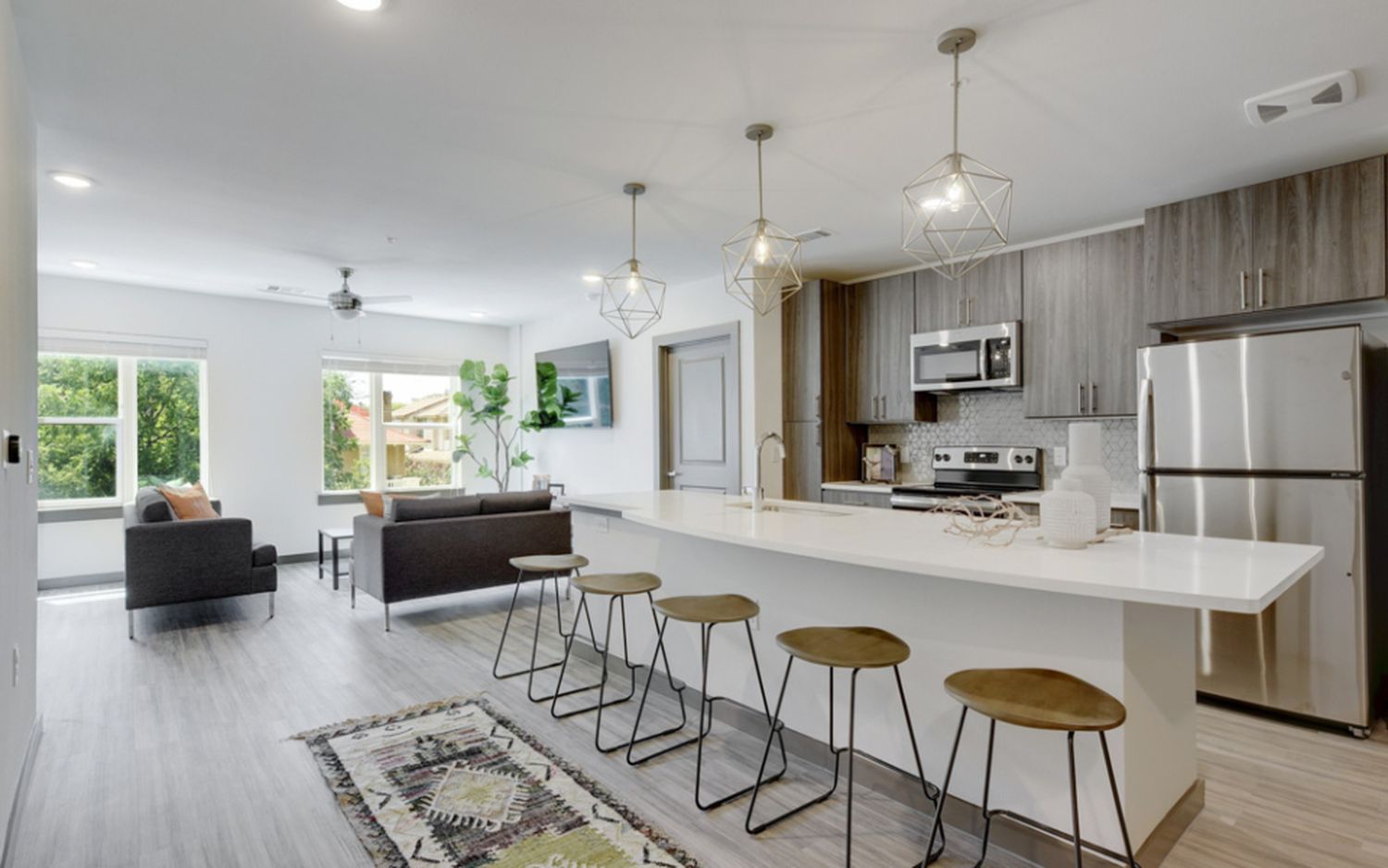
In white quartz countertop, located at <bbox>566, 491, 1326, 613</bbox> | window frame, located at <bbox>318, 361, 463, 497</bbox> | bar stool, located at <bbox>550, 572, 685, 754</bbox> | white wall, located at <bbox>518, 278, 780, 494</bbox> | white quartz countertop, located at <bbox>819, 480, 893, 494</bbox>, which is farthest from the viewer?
window frame, located at <bbox>318, 361, 463, 497</bbox>

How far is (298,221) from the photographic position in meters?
4.11

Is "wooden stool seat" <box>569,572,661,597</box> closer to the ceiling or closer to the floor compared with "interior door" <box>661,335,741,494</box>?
closer to the floor

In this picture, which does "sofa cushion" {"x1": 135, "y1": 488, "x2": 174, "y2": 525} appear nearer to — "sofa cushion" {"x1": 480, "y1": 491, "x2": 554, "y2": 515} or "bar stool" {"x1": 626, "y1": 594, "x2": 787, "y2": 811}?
"sofa cushion" {"x1": 480, "y1": 491, "x2": 554, "y2": 515}

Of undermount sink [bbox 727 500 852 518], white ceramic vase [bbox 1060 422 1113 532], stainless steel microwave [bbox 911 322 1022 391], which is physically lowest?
undermount sink [bbox 727 500 852 518]

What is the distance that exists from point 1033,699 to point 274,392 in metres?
7.00

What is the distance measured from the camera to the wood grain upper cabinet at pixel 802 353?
206 inches

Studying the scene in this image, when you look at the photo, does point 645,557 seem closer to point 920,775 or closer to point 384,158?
point 920,775

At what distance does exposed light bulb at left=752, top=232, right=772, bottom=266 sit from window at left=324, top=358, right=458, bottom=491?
5.77m

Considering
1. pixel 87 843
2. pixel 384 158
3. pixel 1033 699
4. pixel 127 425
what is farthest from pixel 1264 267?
pixel 127 425

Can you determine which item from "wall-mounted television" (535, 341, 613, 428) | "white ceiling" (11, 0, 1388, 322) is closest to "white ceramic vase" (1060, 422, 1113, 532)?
"white ceiling" (11, 0, 1388, 322)

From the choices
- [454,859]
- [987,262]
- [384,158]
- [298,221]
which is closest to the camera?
[454,859]

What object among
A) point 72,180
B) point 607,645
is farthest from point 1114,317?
point 72,180

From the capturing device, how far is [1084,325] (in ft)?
13.4

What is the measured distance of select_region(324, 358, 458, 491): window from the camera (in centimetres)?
709
